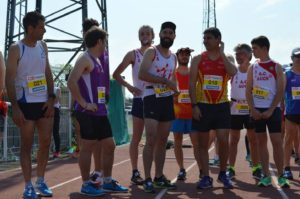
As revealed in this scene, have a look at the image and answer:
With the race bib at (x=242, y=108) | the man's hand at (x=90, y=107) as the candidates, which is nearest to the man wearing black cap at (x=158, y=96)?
the man's hand at (x=90, y=107)

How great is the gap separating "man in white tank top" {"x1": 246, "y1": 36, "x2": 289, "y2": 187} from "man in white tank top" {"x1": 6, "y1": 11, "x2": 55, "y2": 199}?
2635 millimetres

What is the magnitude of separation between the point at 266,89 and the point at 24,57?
308cm

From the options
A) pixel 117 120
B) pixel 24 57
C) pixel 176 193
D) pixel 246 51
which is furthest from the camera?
pixel 117 120

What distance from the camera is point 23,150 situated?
18.7ft

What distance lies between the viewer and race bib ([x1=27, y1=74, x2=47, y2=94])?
5.68m

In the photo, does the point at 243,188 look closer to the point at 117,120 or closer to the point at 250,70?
the point at 250,70

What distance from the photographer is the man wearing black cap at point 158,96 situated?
6215 millimetres

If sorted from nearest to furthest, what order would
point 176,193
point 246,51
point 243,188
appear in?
point 176,193
point 243,188
point 246,51

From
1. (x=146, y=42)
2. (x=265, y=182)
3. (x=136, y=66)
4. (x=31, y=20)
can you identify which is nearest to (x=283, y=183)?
(x=265, y=182)

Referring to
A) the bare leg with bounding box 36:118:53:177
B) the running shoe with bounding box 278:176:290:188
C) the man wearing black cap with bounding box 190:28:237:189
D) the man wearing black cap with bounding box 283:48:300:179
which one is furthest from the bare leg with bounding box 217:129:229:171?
the bare leg with bounding box 36:118:53:177

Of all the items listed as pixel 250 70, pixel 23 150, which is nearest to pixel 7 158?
pixel 23 150

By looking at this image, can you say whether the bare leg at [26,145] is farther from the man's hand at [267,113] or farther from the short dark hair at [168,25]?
the man's hand at [267,113]

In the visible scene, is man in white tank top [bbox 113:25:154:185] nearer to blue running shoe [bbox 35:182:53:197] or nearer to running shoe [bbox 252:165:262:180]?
blue running shoe [bbox 35:182:53:197]

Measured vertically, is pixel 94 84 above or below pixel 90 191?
above
